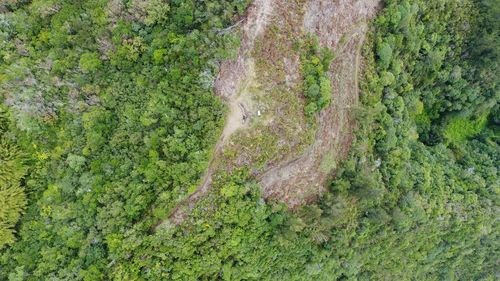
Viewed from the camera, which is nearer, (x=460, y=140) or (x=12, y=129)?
(x=12, y=129)

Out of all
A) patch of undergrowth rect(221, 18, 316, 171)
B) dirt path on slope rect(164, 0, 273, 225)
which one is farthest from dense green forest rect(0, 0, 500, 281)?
patch of undergrowth rect(221, 18, 316, 171)

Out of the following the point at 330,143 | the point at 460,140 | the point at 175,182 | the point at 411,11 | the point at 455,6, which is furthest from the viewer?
the point at 460,140

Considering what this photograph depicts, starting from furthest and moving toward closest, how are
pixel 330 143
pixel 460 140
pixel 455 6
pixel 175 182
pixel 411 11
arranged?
pixel 460 140 → pixel 455 6 → pixel 411 11 → pixel 330 143 → pixel 175 182

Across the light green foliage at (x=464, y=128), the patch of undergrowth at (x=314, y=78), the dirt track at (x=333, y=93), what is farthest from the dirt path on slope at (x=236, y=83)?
the light green foliage at (x=464, y=128)

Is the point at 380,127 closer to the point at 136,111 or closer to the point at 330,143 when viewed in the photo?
the point at 330,143

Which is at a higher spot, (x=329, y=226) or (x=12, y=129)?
(x=12, y=129)

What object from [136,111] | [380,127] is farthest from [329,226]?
[136,111]

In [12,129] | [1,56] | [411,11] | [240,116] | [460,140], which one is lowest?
[460,140]
